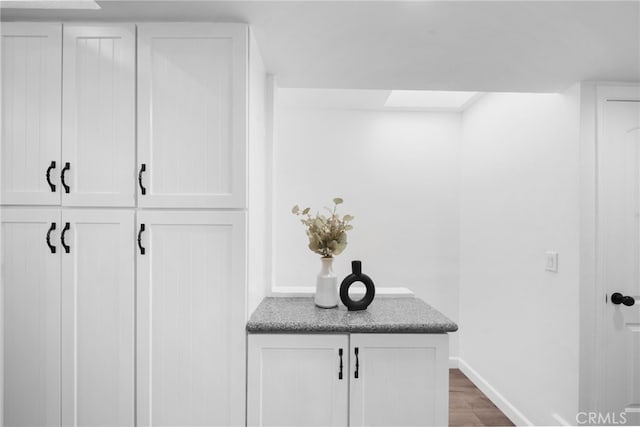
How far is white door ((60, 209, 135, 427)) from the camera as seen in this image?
1.59 metres

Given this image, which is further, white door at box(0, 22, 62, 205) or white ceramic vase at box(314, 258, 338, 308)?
white ceramic vase at box(314, 258, 338, 308)

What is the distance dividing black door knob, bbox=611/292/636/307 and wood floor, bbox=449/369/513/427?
3.88ft

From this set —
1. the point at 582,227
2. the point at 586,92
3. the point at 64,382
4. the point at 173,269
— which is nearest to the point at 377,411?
the point at 173,269

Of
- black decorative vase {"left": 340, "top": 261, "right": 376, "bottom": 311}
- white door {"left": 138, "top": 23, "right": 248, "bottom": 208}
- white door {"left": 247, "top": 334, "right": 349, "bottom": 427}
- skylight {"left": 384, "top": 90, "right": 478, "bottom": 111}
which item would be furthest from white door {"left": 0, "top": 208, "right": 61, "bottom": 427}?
skylight {"left": 384, "top": 90, "right": 478, "bottom": 111}

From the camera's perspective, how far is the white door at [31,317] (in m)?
1.59

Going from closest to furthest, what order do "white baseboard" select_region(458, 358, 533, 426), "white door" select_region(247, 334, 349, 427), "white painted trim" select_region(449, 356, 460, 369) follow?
"white door" select_region(247, 334, 349, 427)
"white baseboard" select_region(458, 358, 533, 426)
"white painted trim" select_region(449, 356, 460, 369)

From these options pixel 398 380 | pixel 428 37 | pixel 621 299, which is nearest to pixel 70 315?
pixel 398 380

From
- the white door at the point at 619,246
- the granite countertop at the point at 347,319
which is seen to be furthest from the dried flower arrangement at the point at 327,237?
the white door at the point at 619,246

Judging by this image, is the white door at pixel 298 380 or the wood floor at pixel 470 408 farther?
the wood floor at pixel 470 408

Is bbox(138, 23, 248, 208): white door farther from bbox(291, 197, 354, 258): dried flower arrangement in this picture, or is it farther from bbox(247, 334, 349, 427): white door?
bbox(247, 334, 349, 427): white door

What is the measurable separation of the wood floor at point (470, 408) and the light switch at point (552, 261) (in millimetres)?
1205

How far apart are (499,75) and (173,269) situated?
204cm

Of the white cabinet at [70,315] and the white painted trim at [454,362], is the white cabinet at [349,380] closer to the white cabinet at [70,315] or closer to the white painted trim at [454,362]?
the white cabinet at [70,315]

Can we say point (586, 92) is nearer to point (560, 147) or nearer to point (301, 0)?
point (560, 147)
